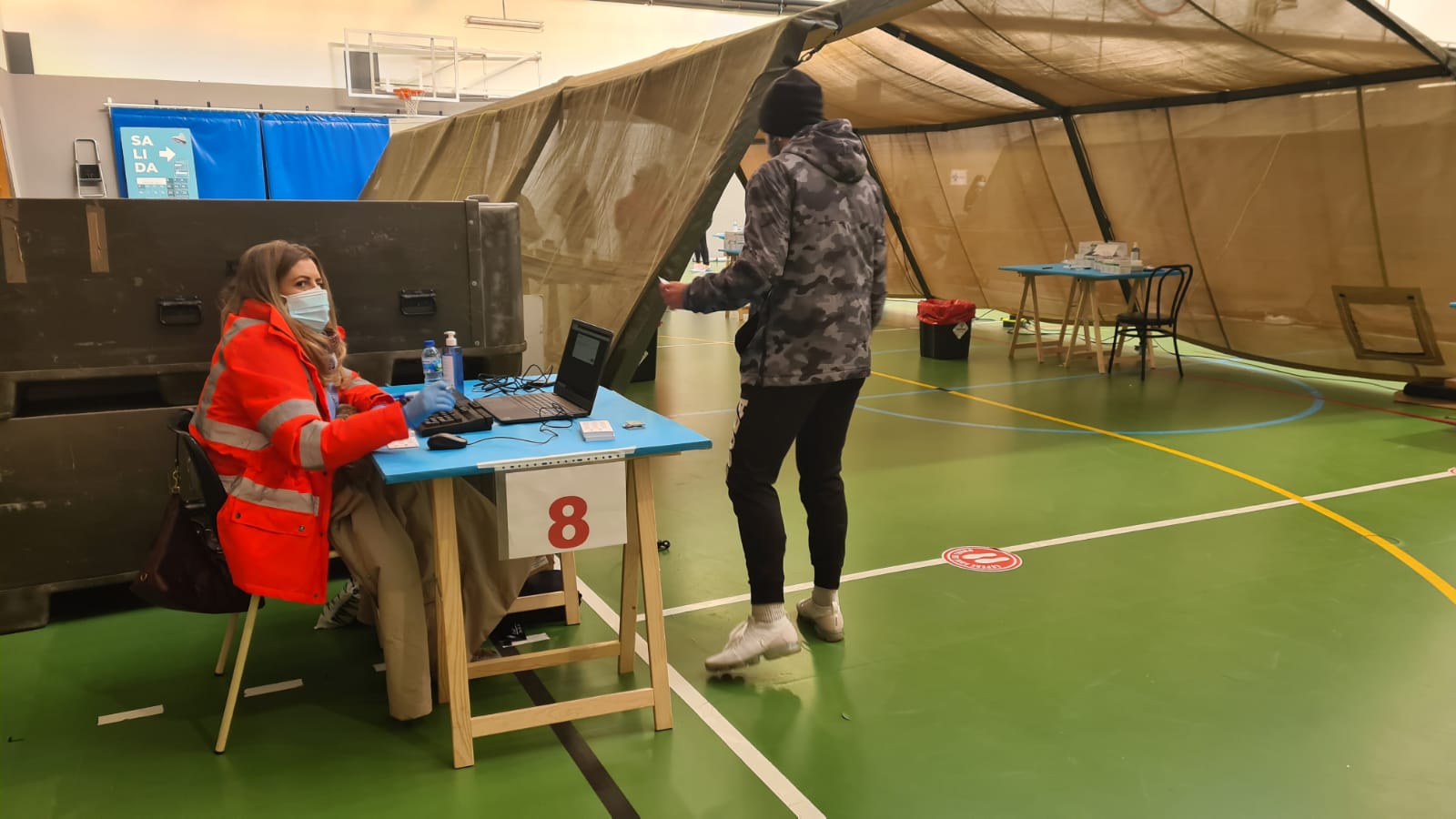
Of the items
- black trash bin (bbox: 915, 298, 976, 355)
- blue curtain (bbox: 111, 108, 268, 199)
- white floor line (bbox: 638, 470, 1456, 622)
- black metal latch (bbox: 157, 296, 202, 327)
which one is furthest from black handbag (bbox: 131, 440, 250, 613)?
blue curtain (bbox: 111, 108, 268, 199)

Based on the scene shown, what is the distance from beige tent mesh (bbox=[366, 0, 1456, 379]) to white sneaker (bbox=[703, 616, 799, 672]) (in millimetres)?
2204

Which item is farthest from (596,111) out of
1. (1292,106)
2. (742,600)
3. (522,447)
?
(1292,106)

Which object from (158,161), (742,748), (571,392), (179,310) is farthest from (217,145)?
(742,748)

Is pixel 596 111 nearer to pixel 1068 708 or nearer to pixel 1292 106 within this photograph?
pixel 1068 708

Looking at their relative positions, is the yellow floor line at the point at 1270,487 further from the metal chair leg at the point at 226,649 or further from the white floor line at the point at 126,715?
the white floor line at the point at 126,715

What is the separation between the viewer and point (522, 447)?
245 centimetres

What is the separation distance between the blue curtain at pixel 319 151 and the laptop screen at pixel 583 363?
13.9m

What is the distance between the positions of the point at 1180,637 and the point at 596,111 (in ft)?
14.6

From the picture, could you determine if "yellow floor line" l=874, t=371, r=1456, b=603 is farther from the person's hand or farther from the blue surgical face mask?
the blue surgical face mask

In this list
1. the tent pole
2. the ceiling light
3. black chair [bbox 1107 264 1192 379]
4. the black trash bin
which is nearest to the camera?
the tent pole

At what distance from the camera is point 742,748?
2521 mm

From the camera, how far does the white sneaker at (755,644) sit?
289cm

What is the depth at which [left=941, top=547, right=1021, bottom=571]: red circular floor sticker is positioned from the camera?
12.5 ft

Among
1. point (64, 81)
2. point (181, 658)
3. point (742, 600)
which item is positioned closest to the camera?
→ point (181, 658)
